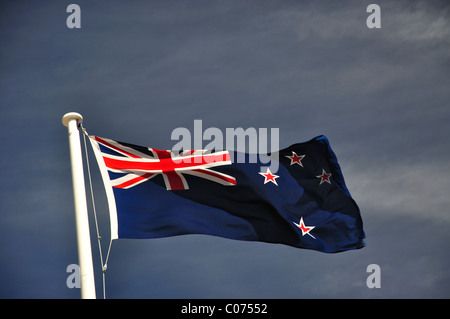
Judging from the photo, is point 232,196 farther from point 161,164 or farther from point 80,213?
point 80,213

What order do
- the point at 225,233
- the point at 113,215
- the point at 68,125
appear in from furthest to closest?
the point at 225,233, the point at 113,215, the point at 68,125

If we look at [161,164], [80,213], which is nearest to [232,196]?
[161,164]

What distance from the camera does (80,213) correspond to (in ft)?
49.0

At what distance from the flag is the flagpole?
235 centimetres

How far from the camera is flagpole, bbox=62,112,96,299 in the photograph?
14148mm

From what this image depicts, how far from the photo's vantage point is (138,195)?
1930 centimetres

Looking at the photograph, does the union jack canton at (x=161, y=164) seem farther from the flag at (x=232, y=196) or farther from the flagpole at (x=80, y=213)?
the flagpole at (x=80, y=213)

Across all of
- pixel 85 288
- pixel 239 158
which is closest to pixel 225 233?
pixel 239 158

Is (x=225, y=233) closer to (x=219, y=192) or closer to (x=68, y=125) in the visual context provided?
(x=219, y=192)

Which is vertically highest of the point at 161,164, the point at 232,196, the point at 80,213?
the point at 161,164

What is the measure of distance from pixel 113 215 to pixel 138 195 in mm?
1296

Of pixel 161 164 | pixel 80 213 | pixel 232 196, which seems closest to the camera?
pixel 80 213

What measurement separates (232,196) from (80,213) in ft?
23.1

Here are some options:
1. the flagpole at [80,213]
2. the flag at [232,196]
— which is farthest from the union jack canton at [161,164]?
the flagpole at [80,213]
